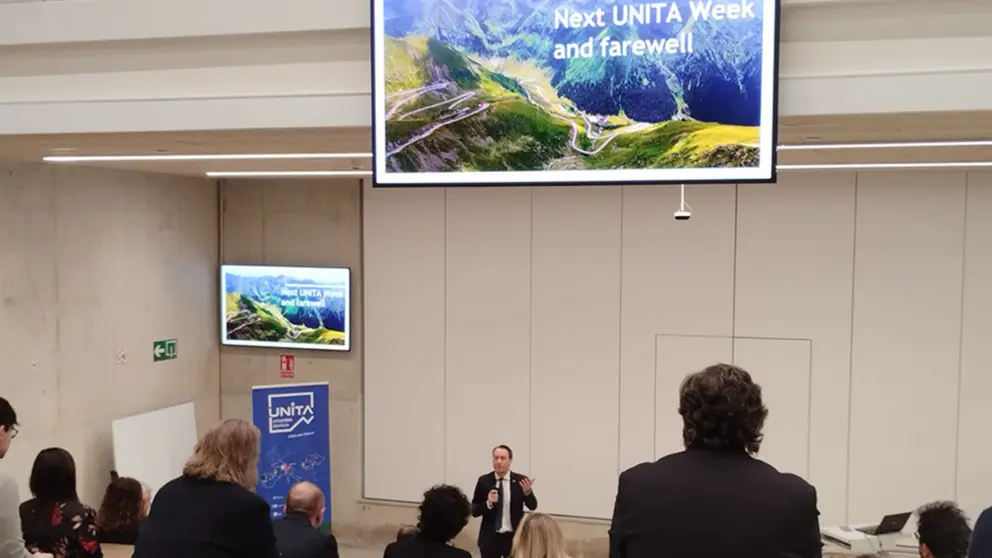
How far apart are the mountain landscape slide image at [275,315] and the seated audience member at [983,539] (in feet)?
25.5

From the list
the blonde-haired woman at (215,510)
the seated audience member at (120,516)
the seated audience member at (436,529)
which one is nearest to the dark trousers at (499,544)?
the seated audience member at (120,516)

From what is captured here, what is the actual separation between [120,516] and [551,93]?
343 cm

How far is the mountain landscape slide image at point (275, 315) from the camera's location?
9.91 meters

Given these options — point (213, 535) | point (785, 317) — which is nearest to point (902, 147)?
point (785, 317)

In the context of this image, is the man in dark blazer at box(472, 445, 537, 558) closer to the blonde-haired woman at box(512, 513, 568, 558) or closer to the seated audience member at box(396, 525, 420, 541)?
the seated audience member at box(396, 525, 420, 541)

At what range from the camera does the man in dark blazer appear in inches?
297

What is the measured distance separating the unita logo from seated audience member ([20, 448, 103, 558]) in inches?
205

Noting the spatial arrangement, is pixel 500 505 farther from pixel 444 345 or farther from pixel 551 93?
pixel 551 93

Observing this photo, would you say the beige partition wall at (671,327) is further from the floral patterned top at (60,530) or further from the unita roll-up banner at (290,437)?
the floral patterned top at (60,530)

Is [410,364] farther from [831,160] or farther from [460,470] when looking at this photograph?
[831,160]

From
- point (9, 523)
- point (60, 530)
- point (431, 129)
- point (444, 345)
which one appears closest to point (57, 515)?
point (60, 530)

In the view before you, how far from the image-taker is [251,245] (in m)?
10.3

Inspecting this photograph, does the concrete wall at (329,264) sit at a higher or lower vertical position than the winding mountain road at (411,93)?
lower

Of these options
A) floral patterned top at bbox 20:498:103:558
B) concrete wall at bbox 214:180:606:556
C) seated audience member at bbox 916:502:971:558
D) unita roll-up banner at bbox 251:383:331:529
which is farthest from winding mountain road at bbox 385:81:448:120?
concrete wall at bbox 214:180:606:556
